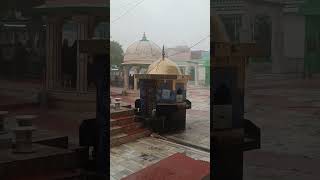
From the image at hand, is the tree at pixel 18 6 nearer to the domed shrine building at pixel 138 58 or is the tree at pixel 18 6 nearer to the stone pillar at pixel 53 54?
the stone pillar at pixel 53 54

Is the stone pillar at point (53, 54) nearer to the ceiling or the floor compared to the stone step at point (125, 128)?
nearer to the ceiling

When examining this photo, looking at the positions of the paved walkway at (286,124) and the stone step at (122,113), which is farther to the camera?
the stone step at (122,113)

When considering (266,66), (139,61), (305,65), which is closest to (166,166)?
Answer: (139,61)

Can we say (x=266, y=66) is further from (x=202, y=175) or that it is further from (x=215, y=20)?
(x=202, y=175)

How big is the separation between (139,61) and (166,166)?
475 mm

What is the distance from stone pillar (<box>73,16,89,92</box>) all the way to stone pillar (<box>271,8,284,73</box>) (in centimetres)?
82

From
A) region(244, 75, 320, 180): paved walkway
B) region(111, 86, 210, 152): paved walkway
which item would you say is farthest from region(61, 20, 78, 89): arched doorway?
region(244, 75, 320, 180): paved walkway

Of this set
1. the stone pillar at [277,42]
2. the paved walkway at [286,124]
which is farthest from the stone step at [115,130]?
the stone pillar at [277,42]

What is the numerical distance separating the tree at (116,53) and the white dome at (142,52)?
34mm

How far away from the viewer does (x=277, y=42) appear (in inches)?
68.2

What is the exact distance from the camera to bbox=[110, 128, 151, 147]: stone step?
5.84 feet

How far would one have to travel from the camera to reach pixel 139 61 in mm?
1748

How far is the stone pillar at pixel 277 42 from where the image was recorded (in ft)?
5.64

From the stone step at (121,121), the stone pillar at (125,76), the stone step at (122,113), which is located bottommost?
the stone step at (121,121)
